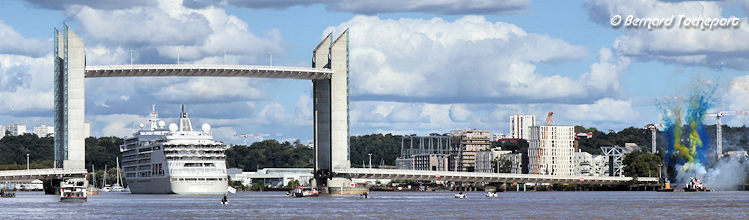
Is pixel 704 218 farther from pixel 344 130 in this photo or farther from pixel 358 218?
pixel 344 130

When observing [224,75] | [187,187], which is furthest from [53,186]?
[224,75]

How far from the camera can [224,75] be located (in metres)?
132

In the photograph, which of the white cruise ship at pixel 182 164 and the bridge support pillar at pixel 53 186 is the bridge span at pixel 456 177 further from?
the bridge support pillar at pixel 53 186

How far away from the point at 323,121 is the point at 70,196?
3531 centimetres

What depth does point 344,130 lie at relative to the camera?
129000mm

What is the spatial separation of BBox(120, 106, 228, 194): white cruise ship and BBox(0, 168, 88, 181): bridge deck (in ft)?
35.7

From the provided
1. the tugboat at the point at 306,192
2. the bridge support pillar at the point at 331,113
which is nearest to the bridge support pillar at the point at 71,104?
the tugboat at the point at 306,192

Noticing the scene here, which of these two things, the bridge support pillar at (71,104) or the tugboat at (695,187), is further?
the tugboat at (695,187)

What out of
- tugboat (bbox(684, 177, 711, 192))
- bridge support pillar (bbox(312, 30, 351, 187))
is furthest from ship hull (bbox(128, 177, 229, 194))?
tugboat (bbox(684, 177, 711, 192))

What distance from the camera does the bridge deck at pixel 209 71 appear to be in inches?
4998

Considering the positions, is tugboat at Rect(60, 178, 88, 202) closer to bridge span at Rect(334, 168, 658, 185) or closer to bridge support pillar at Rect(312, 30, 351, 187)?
bridge support pillar at Rect(312, 30, 351, 187)

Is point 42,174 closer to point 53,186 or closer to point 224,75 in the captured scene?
point 53,186

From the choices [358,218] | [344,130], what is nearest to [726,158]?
[344,130]

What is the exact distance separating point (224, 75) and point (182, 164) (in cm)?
1032
